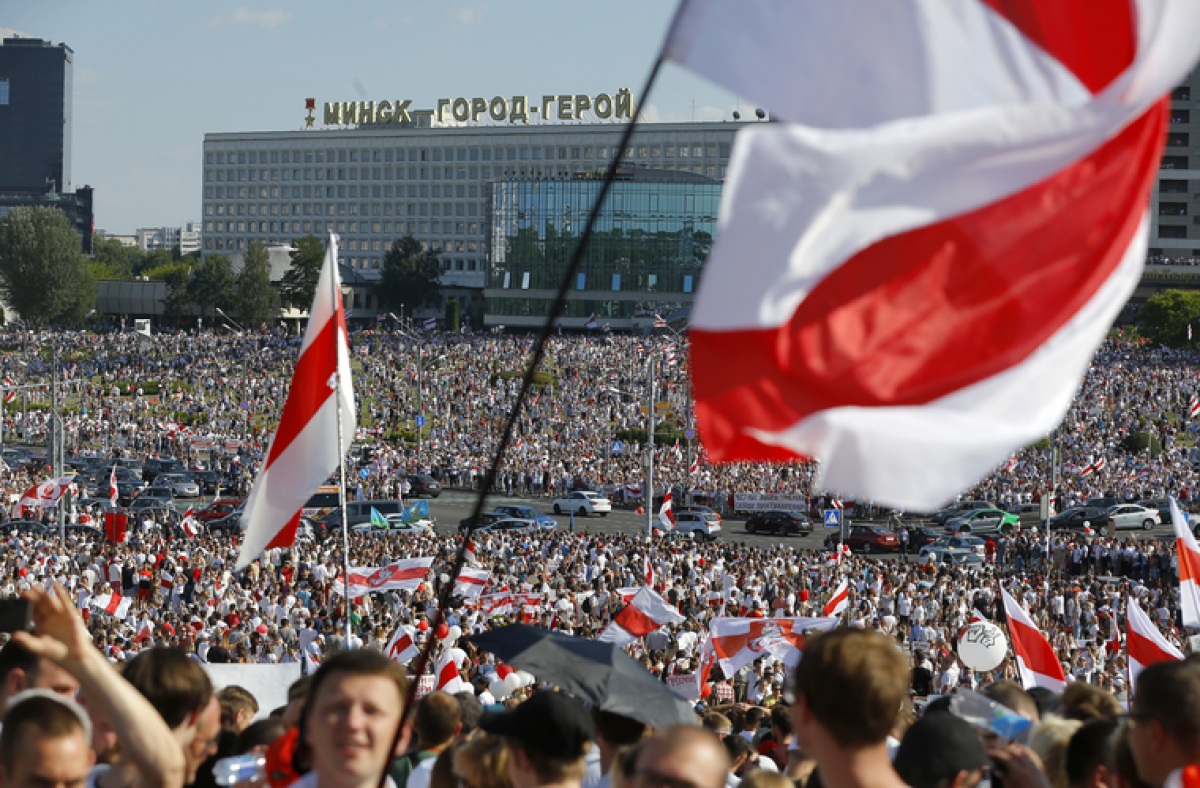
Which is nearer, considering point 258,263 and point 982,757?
point 982,757

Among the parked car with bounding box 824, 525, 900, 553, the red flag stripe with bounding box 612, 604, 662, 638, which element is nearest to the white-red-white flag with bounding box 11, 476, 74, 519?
the red flag stripe with bounding box 612, 604, 662, 638

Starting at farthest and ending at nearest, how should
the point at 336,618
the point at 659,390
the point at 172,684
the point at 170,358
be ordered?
the point at 170,358 → the point at 659,390 → the point at 336,618 → the point at 172,684

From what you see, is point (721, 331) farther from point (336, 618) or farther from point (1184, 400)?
point (1184, 400)

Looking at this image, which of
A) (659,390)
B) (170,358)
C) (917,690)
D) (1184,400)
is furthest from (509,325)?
(917,690)

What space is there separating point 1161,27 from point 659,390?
2169 inches

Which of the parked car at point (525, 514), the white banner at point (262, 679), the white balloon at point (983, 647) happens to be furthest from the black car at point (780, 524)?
the white banner at point (262, 679)

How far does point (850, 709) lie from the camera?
2.80m

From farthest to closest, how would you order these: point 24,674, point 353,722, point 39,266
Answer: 1. point 39,266
2. point 24,674
3. point 353,722

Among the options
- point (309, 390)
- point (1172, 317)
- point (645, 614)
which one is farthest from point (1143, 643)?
point (1172, 317)

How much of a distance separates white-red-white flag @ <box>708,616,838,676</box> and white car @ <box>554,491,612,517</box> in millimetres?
27469

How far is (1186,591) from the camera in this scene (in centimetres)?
1013

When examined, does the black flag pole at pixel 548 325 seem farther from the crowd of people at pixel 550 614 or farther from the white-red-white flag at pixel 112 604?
the white-red-white flag at pixel 112 604

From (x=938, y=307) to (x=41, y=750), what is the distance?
2415 millimetres

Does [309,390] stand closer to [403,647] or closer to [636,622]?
[403,647]
